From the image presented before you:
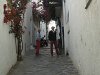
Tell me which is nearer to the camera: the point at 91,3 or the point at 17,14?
the point at 91,3

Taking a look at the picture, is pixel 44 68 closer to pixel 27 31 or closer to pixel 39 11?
pixel 27 31

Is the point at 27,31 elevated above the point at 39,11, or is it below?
below

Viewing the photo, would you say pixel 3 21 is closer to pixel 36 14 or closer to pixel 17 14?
pixel 17 14

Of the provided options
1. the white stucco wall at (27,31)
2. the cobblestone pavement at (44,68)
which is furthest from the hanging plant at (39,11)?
the cobblestone pavement at (44,68)

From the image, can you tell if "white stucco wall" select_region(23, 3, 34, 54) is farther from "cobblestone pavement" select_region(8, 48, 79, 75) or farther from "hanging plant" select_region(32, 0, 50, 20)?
"hanging plant" select_region(32, 0, 50, 20)

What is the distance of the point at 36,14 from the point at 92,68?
24545 mm

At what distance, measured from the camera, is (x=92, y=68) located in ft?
25.8

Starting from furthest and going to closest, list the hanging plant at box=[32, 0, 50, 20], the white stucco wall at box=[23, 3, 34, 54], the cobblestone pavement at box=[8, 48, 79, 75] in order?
1. the hanging plant at box=[32, 0, 50, 20]
2. the white stucco wall at box=[23, 3, 34, 54]
3. the cobblestone pavement at box=[8, 48, 79, 75]

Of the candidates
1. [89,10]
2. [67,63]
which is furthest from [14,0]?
[89,10]

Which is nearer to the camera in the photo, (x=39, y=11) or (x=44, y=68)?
(x=44, y=68)

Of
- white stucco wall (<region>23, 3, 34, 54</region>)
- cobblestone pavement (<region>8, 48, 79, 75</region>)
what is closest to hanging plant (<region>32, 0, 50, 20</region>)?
white stucco wall (<region>23, 3, 34, 54</region>)

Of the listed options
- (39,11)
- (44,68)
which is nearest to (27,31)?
(39,11)

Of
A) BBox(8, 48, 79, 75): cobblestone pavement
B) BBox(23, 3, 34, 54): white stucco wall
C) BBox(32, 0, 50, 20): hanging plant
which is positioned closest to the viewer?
BBox(8, 48, 79, 75): cobblestone pavement

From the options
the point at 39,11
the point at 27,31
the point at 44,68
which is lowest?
the point at 44,68
